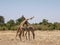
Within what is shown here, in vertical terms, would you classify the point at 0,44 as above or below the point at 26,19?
below

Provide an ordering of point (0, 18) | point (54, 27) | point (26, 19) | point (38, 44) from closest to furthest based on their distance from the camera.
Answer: point (38, 44)
point (26, 19)
point (54, 27)
point (0, 18)

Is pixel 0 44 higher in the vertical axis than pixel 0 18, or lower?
lower

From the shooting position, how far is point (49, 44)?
16.5 metres

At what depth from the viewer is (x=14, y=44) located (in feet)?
54.0

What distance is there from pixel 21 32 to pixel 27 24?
0.94 meters

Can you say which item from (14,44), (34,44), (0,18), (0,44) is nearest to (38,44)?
(34,44)

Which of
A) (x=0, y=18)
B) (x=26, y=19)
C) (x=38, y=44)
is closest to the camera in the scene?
(x=38, y=44)

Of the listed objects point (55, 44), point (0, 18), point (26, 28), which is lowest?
point (55, 44)

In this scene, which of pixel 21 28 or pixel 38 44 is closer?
pixel 38 44

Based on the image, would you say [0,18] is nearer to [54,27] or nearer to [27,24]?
[54,27]

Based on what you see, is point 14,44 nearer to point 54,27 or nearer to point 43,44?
point 43,44

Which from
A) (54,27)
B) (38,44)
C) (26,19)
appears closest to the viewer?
(38,44)

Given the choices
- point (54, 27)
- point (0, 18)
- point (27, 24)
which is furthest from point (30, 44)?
point (0, 18)

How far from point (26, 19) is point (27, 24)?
403mm
